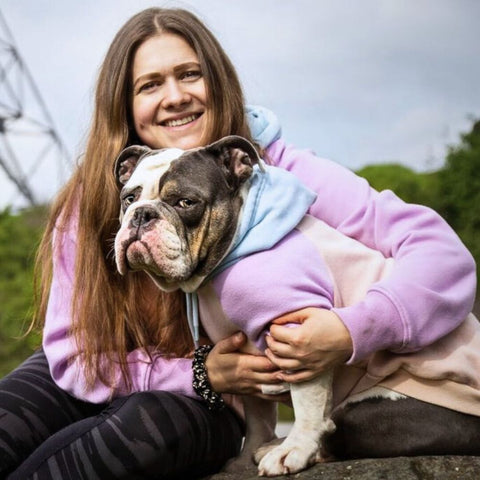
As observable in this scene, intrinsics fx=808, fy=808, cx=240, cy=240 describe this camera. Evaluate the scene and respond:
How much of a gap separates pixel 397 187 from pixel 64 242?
6.37 m

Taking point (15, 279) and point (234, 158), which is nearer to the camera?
point (234, 158)

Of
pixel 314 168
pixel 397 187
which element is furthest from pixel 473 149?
pixel 314 168

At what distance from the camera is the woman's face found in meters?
3.36

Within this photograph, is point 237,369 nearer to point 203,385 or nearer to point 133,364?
point 203,385

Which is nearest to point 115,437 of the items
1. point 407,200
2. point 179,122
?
point 179,122

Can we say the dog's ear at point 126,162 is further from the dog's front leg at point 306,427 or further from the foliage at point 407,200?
the foliage at point 407,200

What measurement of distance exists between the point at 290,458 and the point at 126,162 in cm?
131

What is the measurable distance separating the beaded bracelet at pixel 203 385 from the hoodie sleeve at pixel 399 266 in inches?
26.3

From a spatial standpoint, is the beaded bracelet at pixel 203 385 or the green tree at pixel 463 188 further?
the green tree at pixel 463 188

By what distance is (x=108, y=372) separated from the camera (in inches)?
129

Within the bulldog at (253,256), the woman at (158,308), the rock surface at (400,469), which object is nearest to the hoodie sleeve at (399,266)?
the woman at (158,308)

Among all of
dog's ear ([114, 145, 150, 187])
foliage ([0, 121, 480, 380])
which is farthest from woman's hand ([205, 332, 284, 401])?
foliage ([0, 121, 480, 380])

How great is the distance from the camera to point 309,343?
2.70 m

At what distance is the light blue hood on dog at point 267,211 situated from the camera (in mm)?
2836
